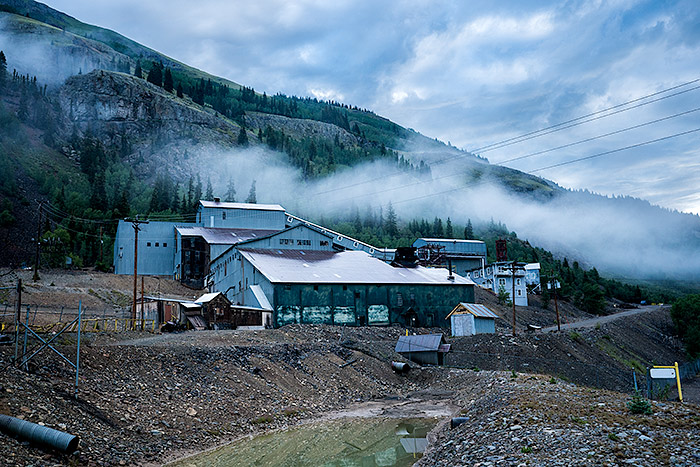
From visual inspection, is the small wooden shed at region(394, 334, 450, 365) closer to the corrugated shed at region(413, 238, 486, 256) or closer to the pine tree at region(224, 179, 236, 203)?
the corrugated shed at region(413, 238, 486, 256)

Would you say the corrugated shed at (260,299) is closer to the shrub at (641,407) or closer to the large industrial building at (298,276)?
the large industrial building at (298,276)

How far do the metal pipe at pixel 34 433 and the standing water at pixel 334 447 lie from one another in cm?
406

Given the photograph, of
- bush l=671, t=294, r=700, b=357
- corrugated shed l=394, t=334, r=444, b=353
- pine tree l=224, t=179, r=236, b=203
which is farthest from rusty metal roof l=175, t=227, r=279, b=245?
pine tree l=224, t=179, r=236, b=203

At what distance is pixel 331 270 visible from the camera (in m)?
50.1

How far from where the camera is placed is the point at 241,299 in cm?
4822

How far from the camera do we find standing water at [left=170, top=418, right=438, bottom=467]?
18156mm

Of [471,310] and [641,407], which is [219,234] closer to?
[471,310]

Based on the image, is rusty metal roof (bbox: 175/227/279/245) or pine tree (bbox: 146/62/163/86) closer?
rusty metal roof (bbox: 175/227/279/245)

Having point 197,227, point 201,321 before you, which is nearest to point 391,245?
point 197,227

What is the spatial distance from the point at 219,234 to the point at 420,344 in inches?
1624

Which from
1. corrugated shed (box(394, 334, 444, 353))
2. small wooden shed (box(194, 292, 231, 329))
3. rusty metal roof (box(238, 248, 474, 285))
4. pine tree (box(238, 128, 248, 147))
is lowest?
corrugated shed (box(394, 334, 444, 353))

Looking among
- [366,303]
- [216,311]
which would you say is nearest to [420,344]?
[366,303]

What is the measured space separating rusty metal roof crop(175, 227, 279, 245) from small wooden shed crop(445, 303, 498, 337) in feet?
92.9

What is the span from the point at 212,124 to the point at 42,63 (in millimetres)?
74841
